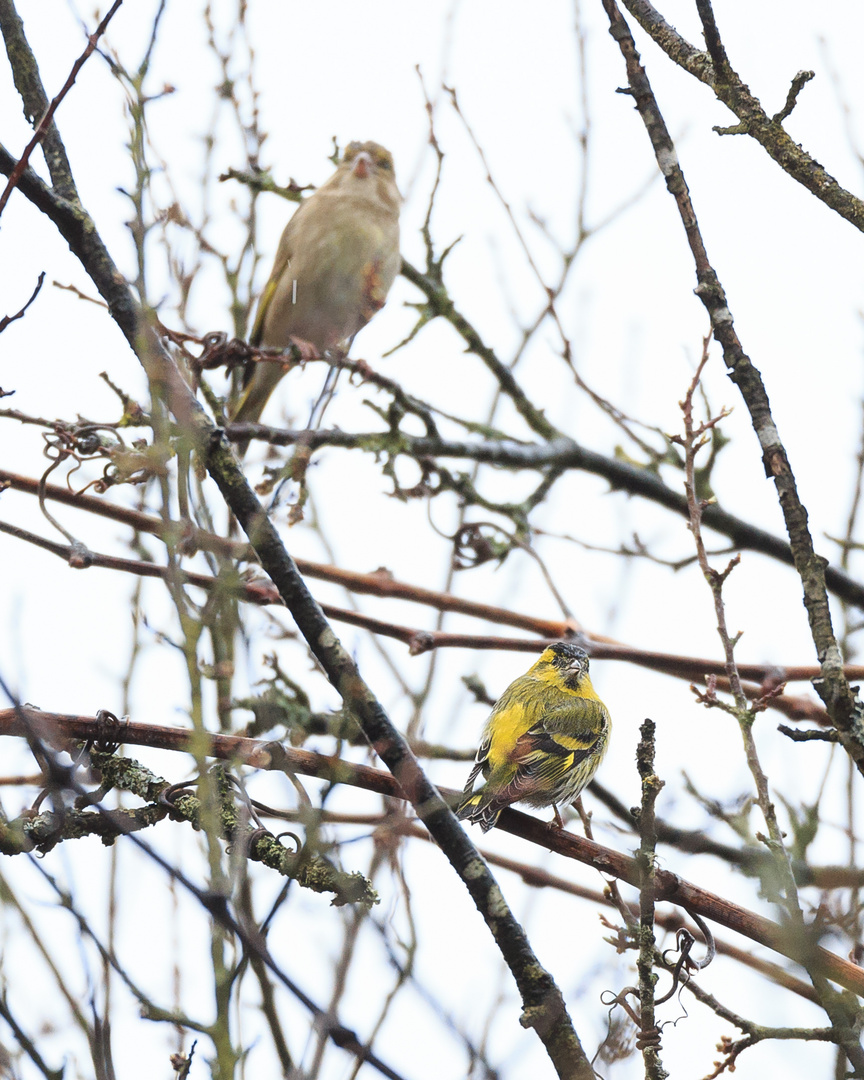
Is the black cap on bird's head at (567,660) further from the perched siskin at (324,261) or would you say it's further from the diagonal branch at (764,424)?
the perched siskin at (324,261)

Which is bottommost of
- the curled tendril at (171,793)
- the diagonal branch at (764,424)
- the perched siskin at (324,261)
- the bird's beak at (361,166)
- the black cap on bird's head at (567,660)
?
the curled tendril at (171,793)

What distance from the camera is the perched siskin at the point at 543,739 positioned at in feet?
11.6

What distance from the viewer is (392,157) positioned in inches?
318

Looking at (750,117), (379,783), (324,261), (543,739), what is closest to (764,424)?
(750,117)

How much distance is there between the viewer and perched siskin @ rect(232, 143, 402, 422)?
703 centimetres

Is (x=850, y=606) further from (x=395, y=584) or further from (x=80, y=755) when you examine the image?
(x=80, y=755)

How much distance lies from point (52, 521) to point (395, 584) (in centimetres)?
113

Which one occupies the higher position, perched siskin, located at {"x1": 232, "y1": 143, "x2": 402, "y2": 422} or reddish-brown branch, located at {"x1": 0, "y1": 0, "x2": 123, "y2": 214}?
perched siskin, located at {"x1": 232, "y1": 143, "x2": 402, "y2": 422}

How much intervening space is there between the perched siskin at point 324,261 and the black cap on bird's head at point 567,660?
9.78 ft

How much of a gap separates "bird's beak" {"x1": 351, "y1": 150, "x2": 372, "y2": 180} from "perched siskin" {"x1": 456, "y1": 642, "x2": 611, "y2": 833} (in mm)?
4364

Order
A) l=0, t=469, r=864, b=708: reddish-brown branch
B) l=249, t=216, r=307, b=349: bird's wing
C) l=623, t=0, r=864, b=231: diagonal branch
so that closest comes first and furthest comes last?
1. l=623, t=0, r=864, b=231: diagonal branch
2. l=0, t=469, r=864, b=708: reddish-brown branch
3. l=249, t=216, r=307, b=349: bird's wing

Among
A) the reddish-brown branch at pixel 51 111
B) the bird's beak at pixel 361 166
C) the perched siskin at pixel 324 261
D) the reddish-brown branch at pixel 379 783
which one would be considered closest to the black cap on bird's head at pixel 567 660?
the reddish-brown branch at pixel 379 783

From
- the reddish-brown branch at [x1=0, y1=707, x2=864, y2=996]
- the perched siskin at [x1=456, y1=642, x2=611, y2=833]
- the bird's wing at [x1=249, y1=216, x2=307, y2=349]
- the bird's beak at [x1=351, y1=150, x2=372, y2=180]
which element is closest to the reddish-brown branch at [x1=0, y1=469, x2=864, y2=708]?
the perched siskin at [x1=456, y1=642, x2=611, y2=833]

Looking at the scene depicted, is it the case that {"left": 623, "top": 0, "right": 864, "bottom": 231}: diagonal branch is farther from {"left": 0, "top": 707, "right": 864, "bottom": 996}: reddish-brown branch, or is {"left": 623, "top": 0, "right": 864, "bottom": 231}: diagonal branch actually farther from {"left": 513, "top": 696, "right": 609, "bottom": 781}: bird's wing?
{"left": 513, "top": 696, "right": 609, "bottom": 781}: bird's wing
